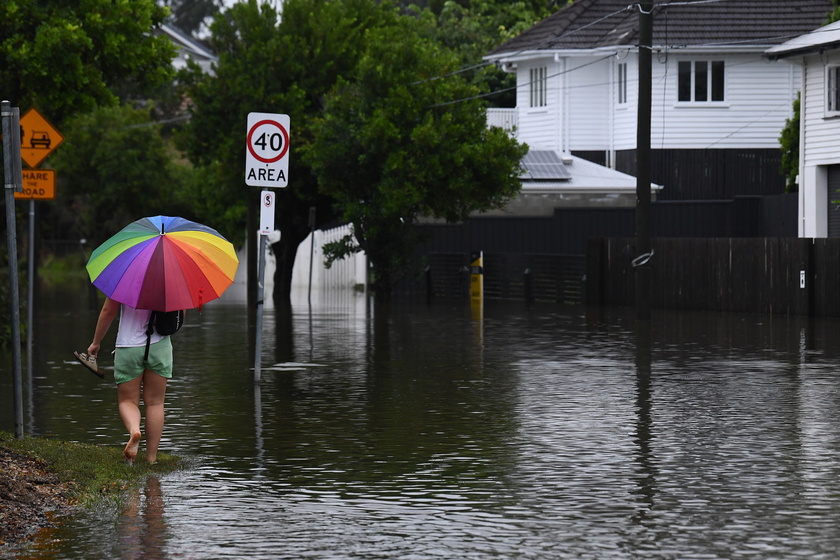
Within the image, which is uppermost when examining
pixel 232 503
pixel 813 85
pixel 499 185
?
pixel 813 85

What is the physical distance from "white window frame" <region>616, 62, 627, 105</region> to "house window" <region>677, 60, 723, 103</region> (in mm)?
1611

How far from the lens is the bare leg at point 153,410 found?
10.5 metres

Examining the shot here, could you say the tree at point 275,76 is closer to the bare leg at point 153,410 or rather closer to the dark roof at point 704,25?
the dark roof at point 704,25

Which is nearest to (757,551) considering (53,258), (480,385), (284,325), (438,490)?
(438,490)

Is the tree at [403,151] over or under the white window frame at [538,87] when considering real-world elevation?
under

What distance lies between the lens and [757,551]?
761 cm

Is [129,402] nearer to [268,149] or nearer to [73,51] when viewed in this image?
[268,149]

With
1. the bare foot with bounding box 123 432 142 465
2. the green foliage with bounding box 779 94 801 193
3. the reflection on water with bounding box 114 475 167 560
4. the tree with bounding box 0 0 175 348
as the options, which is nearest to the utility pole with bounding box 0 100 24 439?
the bare foot with bounding box 123 432 142 465

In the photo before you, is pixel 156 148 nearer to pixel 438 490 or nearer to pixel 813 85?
pixel 813 85

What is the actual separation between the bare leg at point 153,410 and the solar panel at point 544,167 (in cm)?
3233

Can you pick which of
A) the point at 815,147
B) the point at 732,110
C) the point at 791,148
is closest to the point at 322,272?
the point at 732,110

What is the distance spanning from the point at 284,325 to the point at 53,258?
4678 cm

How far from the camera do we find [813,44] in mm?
33812

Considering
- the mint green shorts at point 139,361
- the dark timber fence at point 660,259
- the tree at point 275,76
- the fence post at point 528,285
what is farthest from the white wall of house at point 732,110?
the mint green shorts at point 139,361
